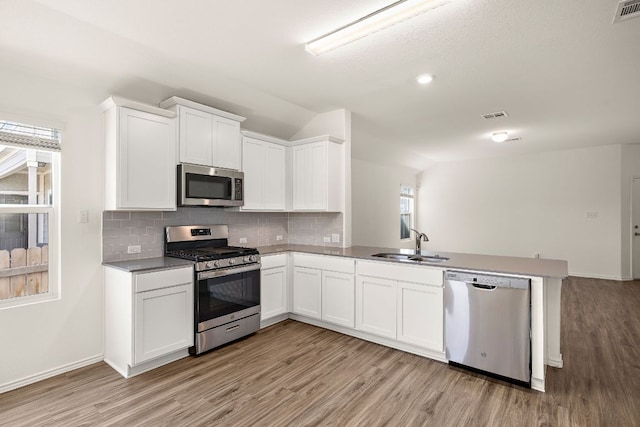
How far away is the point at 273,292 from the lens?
12.7 ft

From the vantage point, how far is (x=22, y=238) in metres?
2.73

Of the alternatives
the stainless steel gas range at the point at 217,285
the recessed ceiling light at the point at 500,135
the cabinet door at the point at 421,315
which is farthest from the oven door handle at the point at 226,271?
the recessed ceiling light at the point at 500,135

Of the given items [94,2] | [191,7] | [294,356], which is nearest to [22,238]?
[94,2]

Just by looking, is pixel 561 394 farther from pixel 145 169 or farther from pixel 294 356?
pixel 145 169

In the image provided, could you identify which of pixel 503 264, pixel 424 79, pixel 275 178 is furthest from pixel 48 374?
pixel 424 79

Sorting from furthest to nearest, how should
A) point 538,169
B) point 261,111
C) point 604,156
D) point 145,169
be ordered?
point 538,169
point 604,156
point 261,111
point 145,169

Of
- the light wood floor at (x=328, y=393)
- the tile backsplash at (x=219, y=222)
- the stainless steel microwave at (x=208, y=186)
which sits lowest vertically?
the light wood floor at (x=328, y=393)

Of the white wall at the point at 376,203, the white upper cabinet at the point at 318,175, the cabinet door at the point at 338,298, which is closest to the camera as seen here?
the cabinet door at the point at 338,298

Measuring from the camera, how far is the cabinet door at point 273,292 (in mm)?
3768

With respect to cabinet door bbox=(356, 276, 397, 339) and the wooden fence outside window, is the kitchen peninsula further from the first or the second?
the wooden fence outside window

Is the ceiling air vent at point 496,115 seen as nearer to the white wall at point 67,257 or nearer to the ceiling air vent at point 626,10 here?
the ceiling air vent at point 626,10

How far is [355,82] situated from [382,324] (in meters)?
2.45

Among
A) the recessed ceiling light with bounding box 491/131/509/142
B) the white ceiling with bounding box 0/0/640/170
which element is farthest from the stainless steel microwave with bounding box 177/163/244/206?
the recessed ceiling light with bounding box 491/131/509/142

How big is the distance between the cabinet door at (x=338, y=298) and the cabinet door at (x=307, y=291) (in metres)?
0.09
